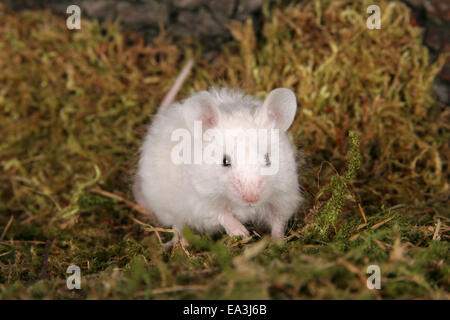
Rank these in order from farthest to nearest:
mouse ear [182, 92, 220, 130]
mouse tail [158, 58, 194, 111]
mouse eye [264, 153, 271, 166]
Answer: mouse tail [158, 58, 194, 111] < mouse ear [182, 92, 220, 130] < mouse eye [264, 153, 271, 166]

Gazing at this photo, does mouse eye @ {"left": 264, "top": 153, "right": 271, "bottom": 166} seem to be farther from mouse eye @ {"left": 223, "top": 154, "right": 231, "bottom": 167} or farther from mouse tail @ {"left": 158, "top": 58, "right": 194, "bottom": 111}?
mouse tail @ {"left": 158, "top": 58, "right": 194, "bottom": 111}

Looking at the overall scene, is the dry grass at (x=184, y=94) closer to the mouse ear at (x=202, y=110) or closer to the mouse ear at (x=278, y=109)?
the mouse ear at (x=278, y=109)

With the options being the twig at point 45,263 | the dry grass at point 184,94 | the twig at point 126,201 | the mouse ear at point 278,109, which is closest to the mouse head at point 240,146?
the mouse ear at point 278,109

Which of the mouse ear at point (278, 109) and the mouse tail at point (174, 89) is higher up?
the mouse tail at point (174, 89)

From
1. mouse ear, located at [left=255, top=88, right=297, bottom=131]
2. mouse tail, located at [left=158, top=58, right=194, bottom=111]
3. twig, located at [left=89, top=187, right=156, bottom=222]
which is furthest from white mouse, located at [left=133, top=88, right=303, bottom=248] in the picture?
mouse tail, located at [left=158, top=58, right=194, bottom=111]

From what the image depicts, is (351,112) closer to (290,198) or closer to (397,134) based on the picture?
(397,134)

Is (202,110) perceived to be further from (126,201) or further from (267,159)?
(126,201)

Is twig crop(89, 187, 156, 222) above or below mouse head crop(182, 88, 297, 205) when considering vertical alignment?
below

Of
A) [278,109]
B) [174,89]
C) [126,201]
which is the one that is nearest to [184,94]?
[174,89]
